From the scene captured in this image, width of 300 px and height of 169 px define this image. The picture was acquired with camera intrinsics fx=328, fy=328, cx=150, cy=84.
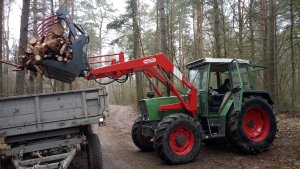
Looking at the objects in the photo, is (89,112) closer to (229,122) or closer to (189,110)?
→ (189,110)

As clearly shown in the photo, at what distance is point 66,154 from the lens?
6066mm

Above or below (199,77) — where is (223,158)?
below

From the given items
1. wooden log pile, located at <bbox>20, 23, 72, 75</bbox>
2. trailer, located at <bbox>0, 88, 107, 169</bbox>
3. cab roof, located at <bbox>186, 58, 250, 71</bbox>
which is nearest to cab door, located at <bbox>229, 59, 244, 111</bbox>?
cab roof, located at <bbox>186, 58, 250, 71</bbox>

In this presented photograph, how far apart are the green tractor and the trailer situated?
1.70 m

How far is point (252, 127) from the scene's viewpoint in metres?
8.52

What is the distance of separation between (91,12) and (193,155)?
32.1 metres

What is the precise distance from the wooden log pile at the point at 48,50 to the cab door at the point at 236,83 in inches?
A: 164

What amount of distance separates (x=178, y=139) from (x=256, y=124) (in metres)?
2.47

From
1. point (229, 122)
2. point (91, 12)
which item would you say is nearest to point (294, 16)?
point (229, 122)

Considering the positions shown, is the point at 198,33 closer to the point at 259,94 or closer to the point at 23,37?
the point at 23,37

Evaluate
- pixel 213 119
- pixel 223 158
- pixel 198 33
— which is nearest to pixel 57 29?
pixel 213 119

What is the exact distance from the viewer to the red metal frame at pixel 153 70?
738cm

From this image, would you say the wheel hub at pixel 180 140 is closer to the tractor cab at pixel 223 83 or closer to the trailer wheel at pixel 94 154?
the tractor cab at pixel 223 83

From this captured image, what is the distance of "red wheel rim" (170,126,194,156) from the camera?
292 inches
